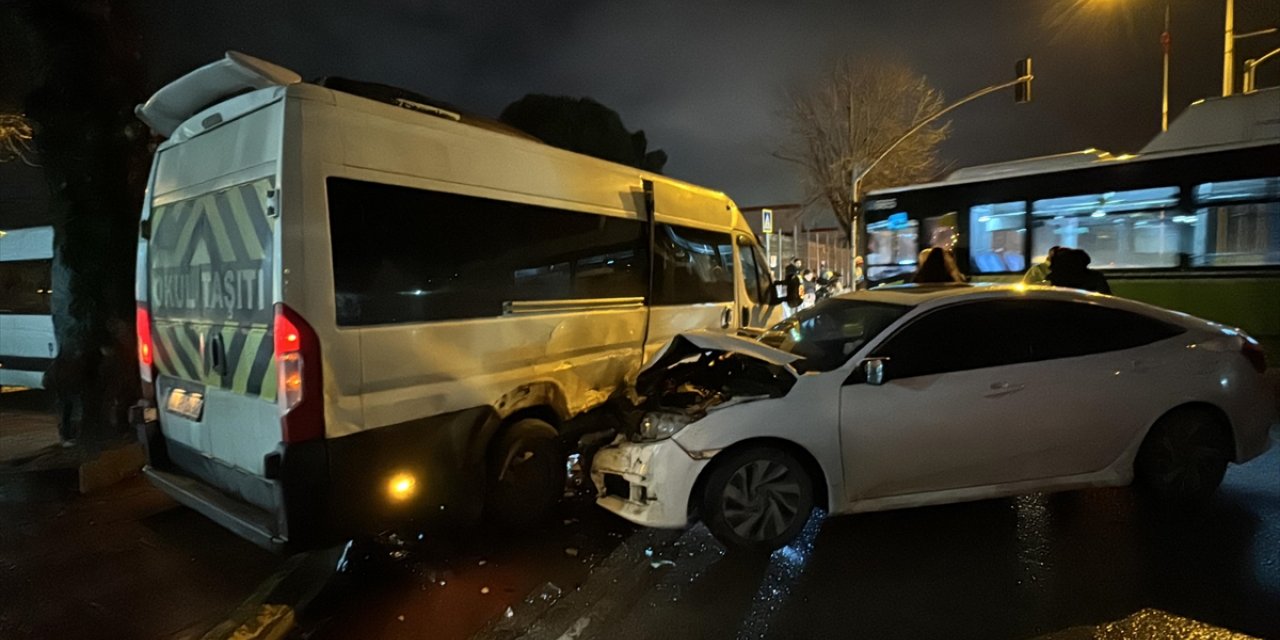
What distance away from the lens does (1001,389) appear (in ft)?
15.0

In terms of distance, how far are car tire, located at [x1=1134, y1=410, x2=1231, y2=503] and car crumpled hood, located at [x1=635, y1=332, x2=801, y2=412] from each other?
8.35ft

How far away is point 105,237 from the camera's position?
6777 mm

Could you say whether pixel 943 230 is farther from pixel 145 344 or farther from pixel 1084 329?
pixel 145 344

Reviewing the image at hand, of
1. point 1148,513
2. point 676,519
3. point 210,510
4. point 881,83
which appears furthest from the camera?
point 881,83

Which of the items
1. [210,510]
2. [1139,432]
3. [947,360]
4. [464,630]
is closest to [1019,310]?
[947,360]

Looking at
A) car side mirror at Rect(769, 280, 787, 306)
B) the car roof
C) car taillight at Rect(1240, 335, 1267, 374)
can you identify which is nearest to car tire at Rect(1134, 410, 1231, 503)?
car taillight at Rect(1240, 335, 1267, 374)

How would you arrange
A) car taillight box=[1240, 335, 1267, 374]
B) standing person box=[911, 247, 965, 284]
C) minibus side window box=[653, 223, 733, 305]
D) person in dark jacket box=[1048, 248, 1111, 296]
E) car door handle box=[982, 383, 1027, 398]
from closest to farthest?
car door handle box=[982, 383, 1027, 398]
car taillight box=[1240, 335, 1267, 374]
minibus side window box=[653, 223, 733, 305]
person in dark jacket box=[1048, 248, 1111, 296]
standing person box=[911, 247, 965, 284]

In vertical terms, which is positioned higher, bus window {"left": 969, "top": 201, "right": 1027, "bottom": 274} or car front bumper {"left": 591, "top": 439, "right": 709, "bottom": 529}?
bus window {"left": 969, "top": 201, "right": 1027, "bottom": 274}

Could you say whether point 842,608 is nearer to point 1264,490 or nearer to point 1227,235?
point 1264,490

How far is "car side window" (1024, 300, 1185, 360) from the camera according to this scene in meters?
4.79

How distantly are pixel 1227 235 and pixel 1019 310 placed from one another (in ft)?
23.4

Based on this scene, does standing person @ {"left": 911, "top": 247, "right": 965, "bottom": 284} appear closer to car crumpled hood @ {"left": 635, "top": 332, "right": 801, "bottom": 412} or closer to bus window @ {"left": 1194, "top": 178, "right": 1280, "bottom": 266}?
car crumpled hood @ {"left": 635, "top": 332, "right": 801, "bottom": 412}

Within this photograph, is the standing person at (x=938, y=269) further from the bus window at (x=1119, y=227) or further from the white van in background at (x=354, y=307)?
the bus window at (x=1119, y=227)

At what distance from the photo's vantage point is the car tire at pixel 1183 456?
4.86 meters
